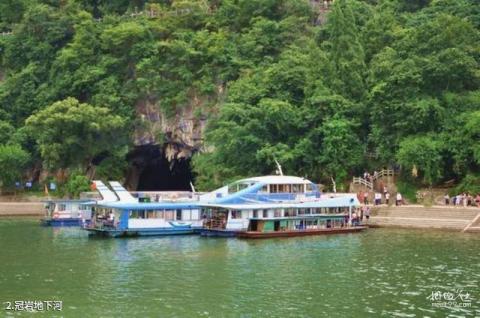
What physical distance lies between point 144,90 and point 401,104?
886 inches

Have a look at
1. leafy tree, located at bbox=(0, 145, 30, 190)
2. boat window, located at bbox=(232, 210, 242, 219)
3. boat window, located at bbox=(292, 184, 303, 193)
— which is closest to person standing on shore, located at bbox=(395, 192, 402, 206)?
boat window, located at bbox=(292, 184, 303, 193)

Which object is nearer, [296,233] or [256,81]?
[296,233]

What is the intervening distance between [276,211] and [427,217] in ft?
29.1

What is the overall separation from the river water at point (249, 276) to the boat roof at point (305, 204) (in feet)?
7.41

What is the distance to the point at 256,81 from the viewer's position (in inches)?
2087

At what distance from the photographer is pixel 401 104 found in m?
45.4

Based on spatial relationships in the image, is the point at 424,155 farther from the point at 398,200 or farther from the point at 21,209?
the point at 21,209

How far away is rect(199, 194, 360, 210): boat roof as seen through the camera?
39.6 metres

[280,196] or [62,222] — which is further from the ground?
[280,196]

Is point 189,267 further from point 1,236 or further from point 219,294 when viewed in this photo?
point 1,236

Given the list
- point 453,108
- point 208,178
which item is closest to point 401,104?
point 453,108

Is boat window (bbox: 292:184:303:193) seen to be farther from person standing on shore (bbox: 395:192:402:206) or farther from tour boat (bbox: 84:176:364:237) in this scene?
person standing on shore (bbox: 395:192:402:206)

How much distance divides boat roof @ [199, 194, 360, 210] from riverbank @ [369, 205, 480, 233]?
2.16 metres

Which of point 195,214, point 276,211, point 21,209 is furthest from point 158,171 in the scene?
point 276,211
